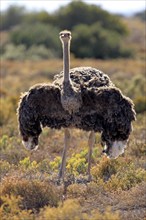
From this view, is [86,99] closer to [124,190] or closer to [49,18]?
[124,190]

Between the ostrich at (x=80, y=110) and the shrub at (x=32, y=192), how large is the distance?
746 millimetres

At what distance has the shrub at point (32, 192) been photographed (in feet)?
22.3

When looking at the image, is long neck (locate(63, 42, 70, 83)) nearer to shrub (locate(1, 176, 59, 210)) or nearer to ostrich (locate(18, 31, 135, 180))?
ostrich (locate(18, 31, 135, 180))

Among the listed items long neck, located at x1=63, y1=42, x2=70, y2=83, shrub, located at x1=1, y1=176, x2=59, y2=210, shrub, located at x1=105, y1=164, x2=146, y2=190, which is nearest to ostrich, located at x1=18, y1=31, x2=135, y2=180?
long neck, located at x1=63, y1=42, x2=70, y2=83

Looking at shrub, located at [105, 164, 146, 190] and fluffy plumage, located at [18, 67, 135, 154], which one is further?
shrub, located at [105, 164, 146, 190]

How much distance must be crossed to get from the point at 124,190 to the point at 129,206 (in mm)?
707

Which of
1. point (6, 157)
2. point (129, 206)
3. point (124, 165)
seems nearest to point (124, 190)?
point (129, 206)

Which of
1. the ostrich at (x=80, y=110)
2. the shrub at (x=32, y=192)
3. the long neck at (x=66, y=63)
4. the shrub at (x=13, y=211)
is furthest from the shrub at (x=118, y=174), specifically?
the shrub at (x=13, y=211)

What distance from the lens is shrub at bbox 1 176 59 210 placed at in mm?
6793

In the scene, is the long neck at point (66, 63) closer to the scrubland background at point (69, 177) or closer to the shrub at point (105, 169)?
the scrubland background at point (69, 177)

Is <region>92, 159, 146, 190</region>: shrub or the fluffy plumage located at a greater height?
the fluffy plumage

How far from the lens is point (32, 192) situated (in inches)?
274

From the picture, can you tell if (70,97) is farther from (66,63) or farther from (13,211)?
(13,211)

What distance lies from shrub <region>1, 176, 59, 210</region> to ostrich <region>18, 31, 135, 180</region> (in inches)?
29.4
